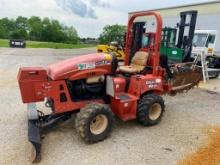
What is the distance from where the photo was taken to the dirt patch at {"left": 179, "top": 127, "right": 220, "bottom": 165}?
11.3 ft

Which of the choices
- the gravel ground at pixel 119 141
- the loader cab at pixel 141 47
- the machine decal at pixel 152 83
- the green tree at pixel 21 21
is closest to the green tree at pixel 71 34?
the green tree at pixel 21 21

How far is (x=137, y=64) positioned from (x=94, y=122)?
1.64m

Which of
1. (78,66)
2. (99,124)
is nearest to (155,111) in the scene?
(99,124)

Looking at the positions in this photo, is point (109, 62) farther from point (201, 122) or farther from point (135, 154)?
point (201, 122)

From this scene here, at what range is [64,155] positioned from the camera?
352 centimetres

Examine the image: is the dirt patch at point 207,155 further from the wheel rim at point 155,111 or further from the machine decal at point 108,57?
the machine decal at point 108,57

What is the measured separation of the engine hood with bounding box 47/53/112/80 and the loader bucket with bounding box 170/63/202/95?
183 cm

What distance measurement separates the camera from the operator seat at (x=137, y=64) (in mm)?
4633

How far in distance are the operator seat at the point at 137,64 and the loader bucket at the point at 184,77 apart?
34.0 inches

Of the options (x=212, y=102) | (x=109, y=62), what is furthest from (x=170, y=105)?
(x=109, y=62)

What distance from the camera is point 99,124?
3969mm

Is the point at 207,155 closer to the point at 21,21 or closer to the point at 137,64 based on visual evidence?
the point at 137,64

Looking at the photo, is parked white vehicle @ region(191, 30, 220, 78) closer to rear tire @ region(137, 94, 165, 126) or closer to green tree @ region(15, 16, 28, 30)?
rear tire @ region(137, 94, 165, 126)

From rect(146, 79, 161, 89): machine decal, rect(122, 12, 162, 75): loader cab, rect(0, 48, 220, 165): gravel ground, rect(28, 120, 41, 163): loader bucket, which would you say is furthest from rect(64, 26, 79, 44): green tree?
rect(28, 120, 41, 163): loader bucket
